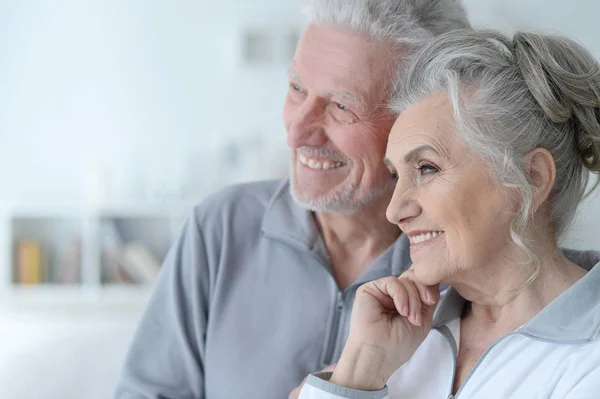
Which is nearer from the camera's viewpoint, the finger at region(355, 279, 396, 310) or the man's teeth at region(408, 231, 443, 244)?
the man's teeth at region(408, 231, 443, 244)

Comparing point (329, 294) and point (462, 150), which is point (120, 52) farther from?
point (462, 150)

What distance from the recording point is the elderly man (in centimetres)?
A: 158

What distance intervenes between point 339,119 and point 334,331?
1.42ft

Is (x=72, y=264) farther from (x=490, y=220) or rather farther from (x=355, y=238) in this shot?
(x=490, y=220)

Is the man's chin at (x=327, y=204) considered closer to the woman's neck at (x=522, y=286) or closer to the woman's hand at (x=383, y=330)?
the woman's hand at (x=383, y=330)

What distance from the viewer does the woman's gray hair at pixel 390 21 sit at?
1.57m

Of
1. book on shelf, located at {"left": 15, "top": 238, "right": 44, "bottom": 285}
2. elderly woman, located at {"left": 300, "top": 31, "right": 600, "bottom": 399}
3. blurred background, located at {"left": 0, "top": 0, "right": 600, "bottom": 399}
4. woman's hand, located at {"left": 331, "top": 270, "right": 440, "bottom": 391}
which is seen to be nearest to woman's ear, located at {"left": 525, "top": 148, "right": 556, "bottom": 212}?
elderly woman, located at {"left": 300, "top": 31, "right": 600, "bottom": 399}

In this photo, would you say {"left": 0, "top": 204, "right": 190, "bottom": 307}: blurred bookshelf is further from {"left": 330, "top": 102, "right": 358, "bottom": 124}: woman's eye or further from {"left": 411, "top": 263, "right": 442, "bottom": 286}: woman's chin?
{"left": 411, "top": 263, "right": 442, "bottom": 286}: woman's chin

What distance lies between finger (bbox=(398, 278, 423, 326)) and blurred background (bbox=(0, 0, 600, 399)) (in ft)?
11.3

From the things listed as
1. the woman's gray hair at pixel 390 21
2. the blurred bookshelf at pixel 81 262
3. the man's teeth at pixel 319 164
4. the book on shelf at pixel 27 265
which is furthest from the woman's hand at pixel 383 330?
the book on shelf at pixel 27 265

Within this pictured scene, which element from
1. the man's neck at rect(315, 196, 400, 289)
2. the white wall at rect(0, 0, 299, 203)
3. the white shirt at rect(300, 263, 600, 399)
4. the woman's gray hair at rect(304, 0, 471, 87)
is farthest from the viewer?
the white wall at rect(0, 0, 299, 203)

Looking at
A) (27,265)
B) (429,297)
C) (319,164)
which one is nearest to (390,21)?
(319,164)

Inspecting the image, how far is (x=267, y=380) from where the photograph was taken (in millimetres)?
1608

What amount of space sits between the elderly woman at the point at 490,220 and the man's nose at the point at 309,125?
0.24 metres
